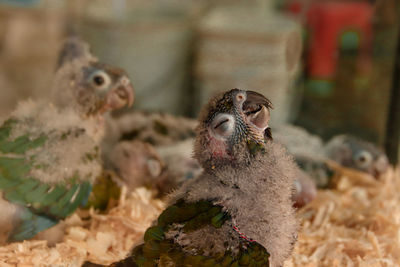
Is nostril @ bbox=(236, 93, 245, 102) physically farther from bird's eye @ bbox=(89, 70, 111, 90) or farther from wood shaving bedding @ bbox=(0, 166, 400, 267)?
bird's eye @ bbox=(89, 70, 111, 90)

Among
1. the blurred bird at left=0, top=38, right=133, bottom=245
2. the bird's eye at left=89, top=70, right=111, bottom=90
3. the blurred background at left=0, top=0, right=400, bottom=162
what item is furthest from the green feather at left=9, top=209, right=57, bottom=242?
the blurred background at left=0, top=0, right=400, bottom=162

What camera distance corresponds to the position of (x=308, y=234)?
143 centimetres

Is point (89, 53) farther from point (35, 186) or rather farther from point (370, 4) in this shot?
point (370, 4)

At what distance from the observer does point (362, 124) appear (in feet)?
7.16

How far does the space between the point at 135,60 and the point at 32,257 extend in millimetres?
1717

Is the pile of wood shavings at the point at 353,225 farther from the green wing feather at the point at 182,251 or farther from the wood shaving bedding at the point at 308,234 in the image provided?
the green wing feather at the point at 182,251

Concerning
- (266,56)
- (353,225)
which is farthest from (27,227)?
(266,56)

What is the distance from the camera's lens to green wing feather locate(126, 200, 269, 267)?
37.3 inches

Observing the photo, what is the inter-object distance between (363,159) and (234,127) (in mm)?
1092

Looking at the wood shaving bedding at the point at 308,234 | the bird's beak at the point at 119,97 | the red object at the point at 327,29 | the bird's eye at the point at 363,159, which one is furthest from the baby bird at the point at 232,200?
the red object at the point at 327,29

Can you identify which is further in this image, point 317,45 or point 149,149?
point 317,45

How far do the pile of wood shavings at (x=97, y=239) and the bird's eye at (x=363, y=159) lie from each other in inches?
36.4

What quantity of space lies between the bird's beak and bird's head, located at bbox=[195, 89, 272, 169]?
19.9 inches

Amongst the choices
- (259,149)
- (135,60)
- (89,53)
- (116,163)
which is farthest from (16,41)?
(259,149)
